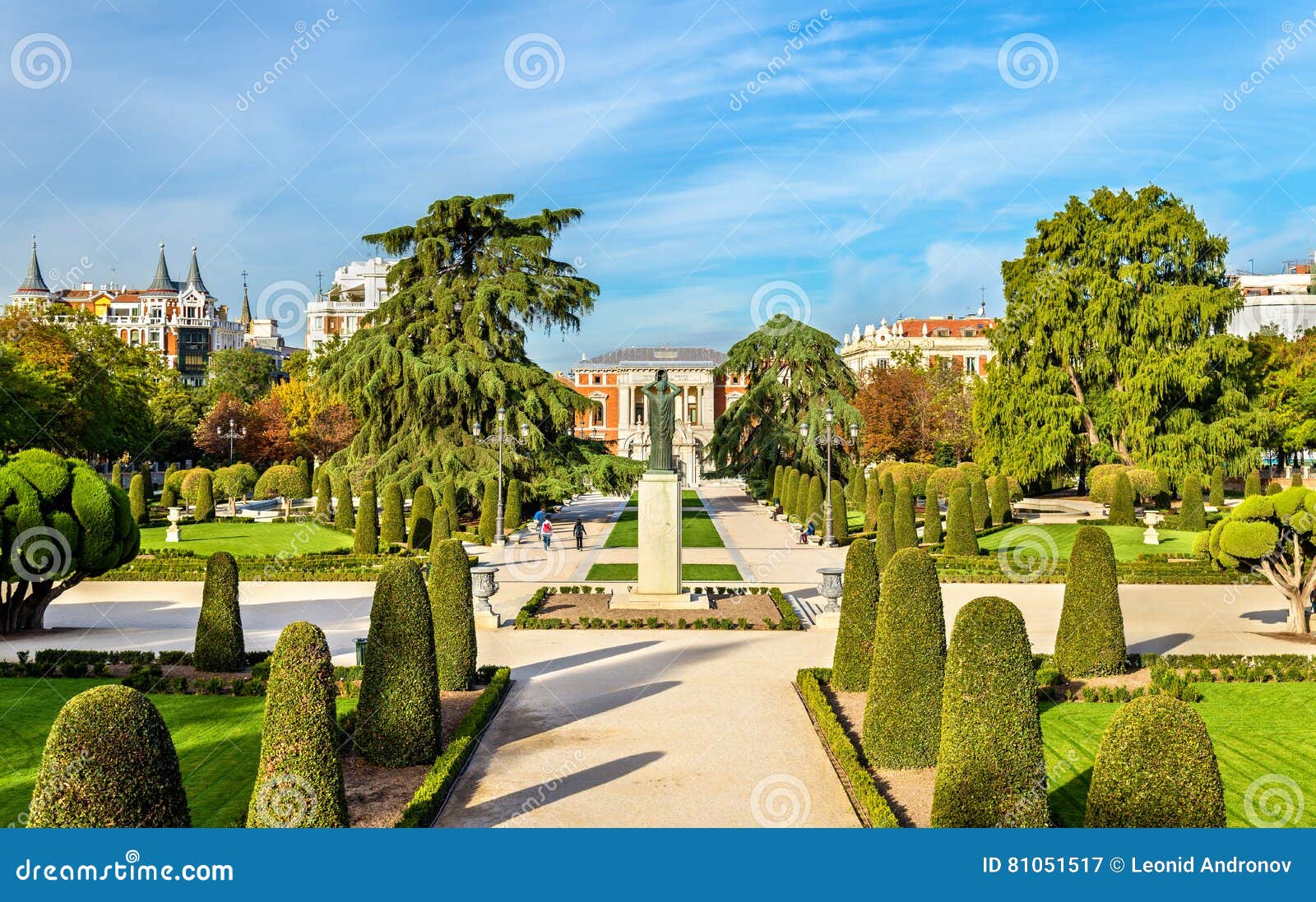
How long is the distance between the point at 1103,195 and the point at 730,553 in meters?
28.1

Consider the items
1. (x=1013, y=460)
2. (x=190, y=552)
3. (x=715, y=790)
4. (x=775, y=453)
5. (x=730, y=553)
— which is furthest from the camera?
(x=775, y=453)

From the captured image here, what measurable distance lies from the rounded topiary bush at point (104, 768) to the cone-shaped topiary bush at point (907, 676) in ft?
21.1

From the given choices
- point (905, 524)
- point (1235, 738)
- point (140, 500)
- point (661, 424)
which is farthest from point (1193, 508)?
point (140, 500)

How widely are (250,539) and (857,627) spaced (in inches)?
980

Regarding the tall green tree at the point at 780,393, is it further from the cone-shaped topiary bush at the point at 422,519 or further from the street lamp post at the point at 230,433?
the street lamp post at the point at 230,433

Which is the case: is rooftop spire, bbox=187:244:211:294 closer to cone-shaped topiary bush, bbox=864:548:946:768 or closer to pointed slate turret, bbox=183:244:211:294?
pointed slate turret, bbox=183:244:211:294

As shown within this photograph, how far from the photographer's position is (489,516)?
32875mm

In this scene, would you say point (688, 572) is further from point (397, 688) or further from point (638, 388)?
point (638, 388)

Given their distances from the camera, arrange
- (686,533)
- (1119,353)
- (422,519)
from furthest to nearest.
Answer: (1119,353)
(686,533)
(422,519)

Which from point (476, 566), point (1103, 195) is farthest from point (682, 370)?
point (476, 566)

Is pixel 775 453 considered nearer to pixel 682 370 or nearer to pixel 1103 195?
pixel 1103 195

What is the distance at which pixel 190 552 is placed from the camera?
27.1 meters

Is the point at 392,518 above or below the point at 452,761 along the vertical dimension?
above

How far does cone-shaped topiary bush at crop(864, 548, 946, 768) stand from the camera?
10.4 metres
